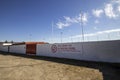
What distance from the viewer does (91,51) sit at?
19188 millimetres

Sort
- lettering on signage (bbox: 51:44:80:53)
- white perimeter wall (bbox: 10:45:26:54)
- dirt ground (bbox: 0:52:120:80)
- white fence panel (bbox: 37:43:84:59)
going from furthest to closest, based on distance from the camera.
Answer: white perimeter wall (bbox: 10:45:26:54) < lettering on signage (bbox: 51:44:80:53) < white fence panel (bbox: 37:43:84:59) < dirt ground (bbox: 0:52:120:80)

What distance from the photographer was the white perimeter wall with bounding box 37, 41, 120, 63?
16.5m

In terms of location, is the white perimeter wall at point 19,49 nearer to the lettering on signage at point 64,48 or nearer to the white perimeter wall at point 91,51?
the white perimeter wall at point 91,51

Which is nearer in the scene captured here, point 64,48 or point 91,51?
point 91,51

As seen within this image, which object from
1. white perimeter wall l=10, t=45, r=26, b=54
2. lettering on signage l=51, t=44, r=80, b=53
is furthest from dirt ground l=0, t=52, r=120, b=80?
white perimeter wall l=10, t=45, r=26, b=54

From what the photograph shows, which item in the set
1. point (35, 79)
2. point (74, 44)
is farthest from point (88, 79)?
point (74, 44)

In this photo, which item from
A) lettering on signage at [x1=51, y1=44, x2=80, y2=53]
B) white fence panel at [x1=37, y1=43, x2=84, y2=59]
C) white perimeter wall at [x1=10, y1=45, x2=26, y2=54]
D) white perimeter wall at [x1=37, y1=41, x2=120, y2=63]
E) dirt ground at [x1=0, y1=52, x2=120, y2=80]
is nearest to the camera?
dirt ground at [x1=0, y1=52, x2=120, y2=80]

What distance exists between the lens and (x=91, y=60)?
19109 mm

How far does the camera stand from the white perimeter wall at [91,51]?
651 inches

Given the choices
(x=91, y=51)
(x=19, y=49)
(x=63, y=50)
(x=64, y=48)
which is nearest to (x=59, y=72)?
(x=91, y=51)

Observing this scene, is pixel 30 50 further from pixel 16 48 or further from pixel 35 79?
pixel 35 79

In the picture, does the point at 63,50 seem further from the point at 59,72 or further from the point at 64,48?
the point at 59,72

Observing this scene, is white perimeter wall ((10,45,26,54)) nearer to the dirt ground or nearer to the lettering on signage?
the lettering on signage

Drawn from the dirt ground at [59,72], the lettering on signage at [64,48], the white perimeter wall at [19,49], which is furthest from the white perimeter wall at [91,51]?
the white perimeter wall at [19,49]
